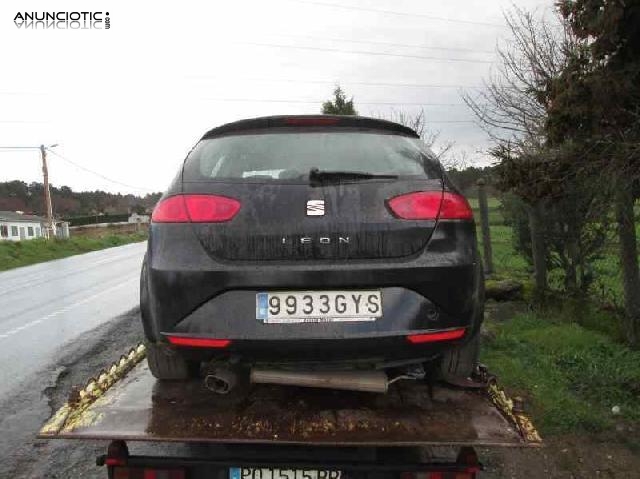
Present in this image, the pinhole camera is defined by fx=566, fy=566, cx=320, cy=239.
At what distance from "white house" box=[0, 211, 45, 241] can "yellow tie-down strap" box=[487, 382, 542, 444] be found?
72.4 meters

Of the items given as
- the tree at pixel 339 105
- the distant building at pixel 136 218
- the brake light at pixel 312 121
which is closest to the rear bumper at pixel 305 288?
the brake light at pixel 312 121

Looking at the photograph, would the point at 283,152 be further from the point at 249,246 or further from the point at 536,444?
the point at 536,444

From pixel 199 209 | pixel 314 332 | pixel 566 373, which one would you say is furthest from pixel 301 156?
pixel 566 373

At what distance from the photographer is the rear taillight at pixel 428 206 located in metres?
2.36

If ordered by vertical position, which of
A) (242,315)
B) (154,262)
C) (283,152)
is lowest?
(242,315)

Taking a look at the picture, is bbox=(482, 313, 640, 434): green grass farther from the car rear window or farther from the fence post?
the fence post

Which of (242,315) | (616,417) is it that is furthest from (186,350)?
(616,417)

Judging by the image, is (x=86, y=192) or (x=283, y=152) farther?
(x=86, y=192)

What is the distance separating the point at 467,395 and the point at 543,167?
3595 millimetres

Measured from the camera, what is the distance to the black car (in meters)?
2.26

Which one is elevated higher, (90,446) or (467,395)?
(467,395)

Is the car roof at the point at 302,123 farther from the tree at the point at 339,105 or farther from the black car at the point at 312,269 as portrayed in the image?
the tree at the point at 339,105

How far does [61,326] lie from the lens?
7.81 m

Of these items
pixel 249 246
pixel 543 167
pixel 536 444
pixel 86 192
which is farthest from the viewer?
pixel 86 192
